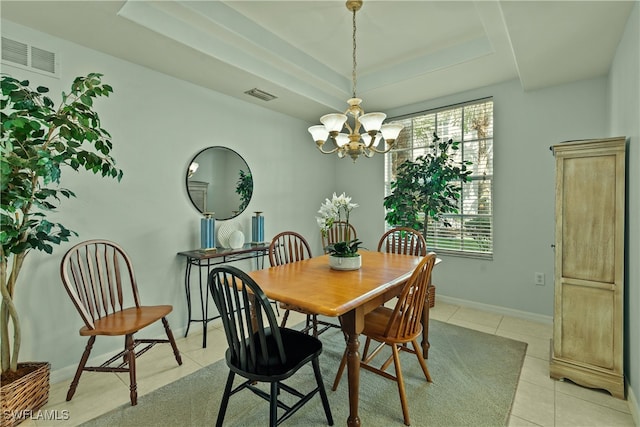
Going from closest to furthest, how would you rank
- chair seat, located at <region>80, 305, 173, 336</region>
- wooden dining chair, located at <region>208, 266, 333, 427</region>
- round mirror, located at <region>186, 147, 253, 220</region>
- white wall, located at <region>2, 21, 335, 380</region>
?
wooden dining chair, located at <region>208, 266, 333, 427</region> → chair seat, located at <region>80, 305, 173, 336</region> → white wall, located at <region>2, 21, 335, 380</region> → round mirror, located at <region>186, 147, 253, 220</region>

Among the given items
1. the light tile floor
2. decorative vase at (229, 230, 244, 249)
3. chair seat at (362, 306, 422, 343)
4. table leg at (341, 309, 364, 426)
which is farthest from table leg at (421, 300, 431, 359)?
decorative vase at (229, 230, 244, 249)

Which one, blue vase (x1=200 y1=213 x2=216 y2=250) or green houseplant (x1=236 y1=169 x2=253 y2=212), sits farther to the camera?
green houseplant (x1=236 y1=169 x2=253 y2=212)

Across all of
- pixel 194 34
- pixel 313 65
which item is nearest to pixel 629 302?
pixel 313 65

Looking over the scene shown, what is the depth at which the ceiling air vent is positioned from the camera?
336 centimetres

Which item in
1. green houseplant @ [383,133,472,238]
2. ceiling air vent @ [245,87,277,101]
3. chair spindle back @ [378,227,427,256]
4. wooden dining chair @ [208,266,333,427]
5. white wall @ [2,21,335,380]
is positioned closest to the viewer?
wooden dining chair @ [208,266,333,427]

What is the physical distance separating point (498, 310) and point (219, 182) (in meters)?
3.46

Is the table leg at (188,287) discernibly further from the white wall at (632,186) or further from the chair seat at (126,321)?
the white wall at (632,186)

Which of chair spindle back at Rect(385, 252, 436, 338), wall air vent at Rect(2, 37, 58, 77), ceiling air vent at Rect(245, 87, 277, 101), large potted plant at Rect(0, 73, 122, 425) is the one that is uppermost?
ceiling air vent at Rect(245, 87, 277, 101)

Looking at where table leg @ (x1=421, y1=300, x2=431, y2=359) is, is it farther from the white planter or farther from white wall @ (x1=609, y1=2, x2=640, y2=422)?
white wall @ (x1=609, y1=2, x2=640, y2=422)

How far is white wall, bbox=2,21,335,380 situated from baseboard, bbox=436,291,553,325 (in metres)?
2.43

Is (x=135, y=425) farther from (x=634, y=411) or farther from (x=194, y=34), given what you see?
(x=634, y=411)

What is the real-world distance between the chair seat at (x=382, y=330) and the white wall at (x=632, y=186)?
1.26 meters

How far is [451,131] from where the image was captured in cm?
386

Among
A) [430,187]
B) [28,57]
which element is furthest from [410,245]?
[28,57]
